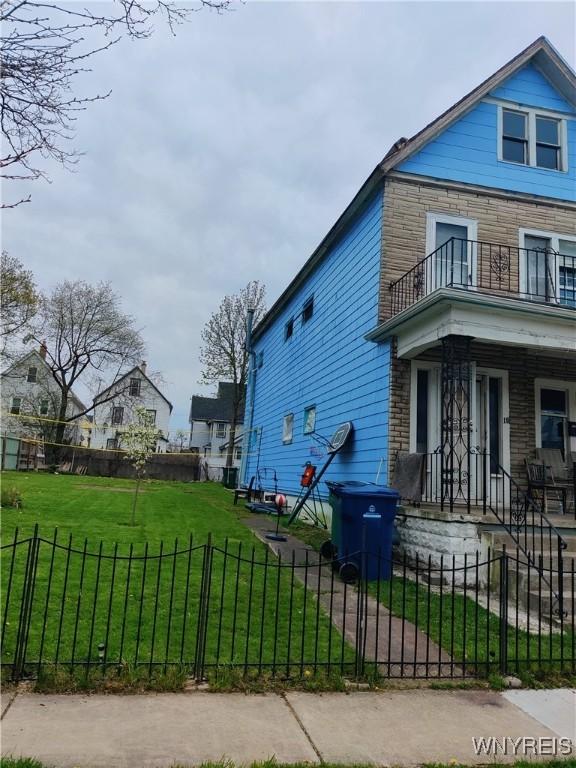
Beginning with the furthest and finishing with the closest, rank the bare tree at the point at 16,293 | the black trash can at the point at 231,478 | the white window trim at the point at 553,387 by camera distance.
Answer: the black trash can at the point at 231,478 < the bare tree at the point at 16,293 < the white window trim at the point at 553,387

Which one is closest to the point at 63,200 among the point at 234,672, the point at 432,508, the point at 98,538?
the point at 234,672

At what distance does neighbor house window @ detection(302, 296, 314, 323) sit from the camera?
1530cm

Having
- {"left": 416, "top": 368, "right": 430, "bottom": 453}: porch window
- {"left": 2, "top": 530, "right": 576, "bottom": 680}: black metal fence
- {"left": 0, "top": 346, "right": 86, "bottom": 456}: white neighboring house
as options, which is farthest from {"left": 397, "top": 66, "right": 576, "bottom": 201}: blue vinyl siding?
{"left": 0, "top": 346, "right": 86, "bottom": 456}: white neighboring house

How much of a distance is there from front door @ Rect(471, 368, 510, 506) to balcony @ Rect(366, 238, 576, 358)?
93 centimetres

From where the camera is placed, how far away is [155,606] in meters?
5.11

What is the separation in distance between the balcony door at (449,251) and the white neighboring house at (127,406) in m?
30.9

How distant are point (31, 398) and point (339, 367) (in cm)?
2964

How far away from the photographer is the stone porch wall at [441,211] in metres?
10.3

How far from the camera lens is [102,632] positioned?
4.79m

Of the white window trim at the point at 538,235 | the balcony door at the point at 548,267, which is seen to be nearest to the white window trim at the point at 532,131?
the white window trim at the point at 538,235

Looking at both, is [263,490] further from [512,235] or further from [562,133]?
[562,133]

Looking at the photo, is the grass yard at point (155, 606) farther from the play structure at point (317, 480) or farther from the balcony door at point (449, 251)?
the balcony door at point (449, 251)

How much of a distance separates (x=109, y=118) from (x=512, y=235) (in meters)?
8.69

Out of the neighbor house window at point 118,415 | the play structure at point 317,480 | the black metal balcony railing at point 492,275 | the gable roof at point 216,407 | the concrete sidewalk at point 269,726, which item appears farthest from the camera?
the gable roof at point 216,407
